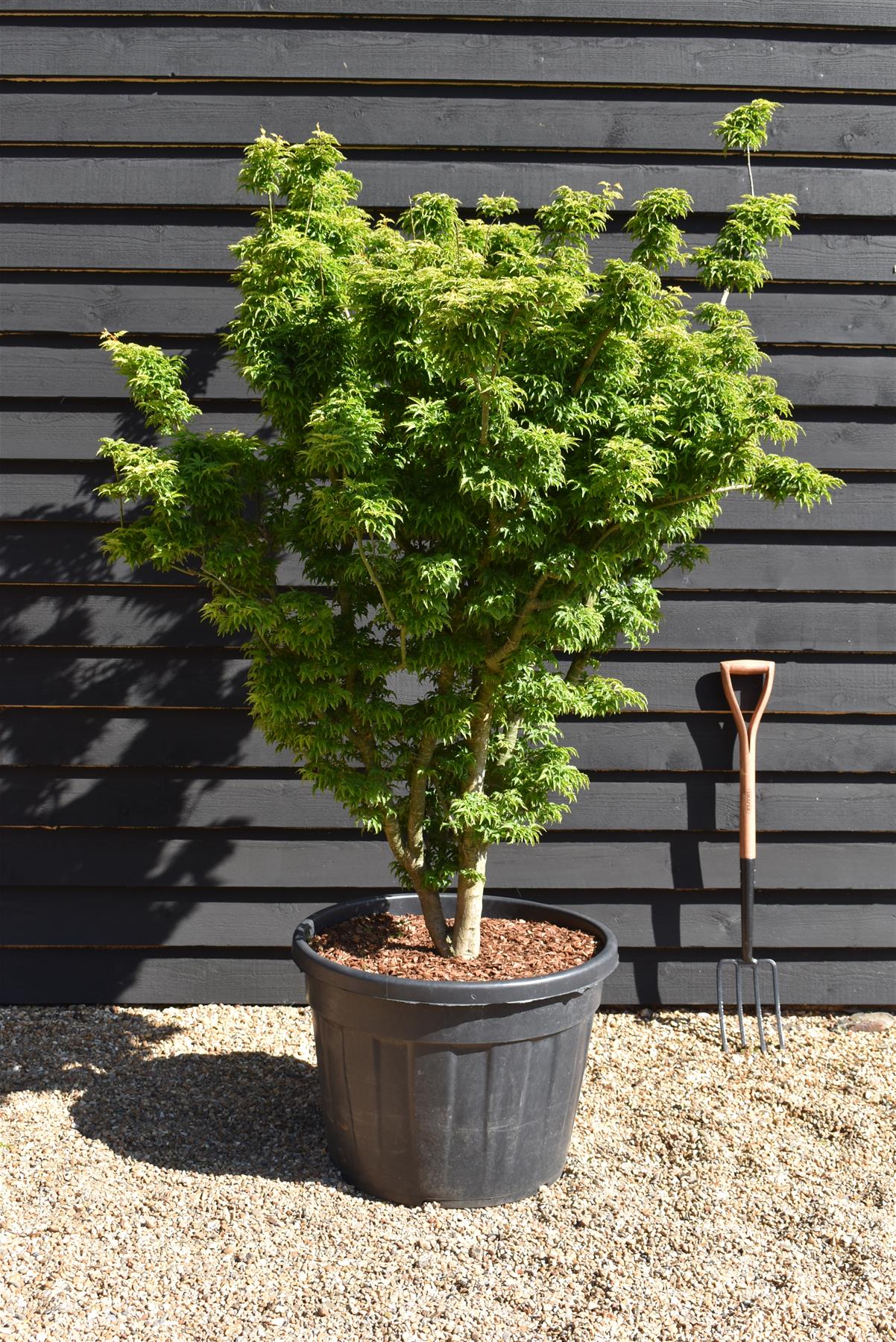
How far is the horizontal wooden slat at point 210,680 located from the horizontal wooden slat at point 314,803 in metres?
0.23

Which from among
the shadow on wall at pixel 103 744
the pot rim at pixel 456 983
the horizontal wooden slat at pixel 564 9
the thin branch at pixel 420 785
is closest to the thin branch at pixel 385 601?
the thin branch at pixel 420 785

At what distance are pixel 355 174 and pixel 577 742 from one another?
5.99 feet

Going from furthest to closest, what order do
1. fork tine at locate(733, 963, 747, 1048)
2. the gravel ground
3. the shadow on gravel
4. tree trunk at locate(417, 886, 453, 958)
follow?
fork tine at locate(733, 963, 747, 1048), tree trunk at locate(417, 886, 453, 958), the shadow on gravel, the gravel ground

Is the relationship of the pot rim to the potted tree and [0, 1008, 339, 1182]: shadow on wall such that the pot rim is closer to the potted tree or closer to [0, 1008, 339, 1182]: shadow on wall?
the potted tree

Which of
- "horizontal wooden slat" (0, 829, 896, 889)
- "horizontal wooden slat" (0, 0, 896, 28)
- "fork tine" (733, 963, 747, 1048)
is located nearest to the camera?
"fork tine" (733, 963, 747, 1048)

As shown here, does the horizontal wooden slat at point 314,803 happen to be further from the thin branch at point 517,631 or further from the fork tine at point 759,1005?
the thin branch at point 517,631

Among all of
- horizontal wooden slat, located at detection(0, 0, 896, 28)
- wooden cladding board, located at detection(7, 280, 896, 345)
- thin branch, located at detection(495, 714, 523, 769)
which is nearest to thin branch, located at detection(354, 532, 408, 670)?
thin branch, located at detection(495, 714, 523, 769)

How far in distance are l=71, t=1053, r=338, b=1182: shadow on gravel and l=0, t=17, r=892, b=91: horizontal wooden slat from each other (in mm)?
2843

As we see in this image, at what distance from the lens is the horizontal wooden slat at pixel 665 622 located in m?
3.07

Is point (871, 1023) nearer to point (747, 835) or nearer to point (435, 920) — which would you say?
point (747, 835)

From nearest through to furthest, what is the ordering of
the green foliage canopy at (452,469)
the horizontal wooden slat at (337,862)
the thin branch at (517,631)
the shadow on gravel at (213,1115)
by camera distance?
the green foliage canopy at (452,469) < the thin branch at (517,631) < the shadow on gravel at (213,1115) < the horizontal wooden slat at (337,862)

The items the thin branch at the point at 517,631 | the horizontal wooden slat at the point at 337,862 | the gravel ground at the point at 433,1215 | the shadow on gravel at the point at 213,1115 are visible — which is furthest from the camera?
the horizontal wooden slat at the point at 337,862

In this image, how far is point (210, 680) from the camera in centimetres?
307

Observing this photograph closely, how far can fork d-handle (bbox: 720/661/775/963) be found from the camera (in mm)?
2977
